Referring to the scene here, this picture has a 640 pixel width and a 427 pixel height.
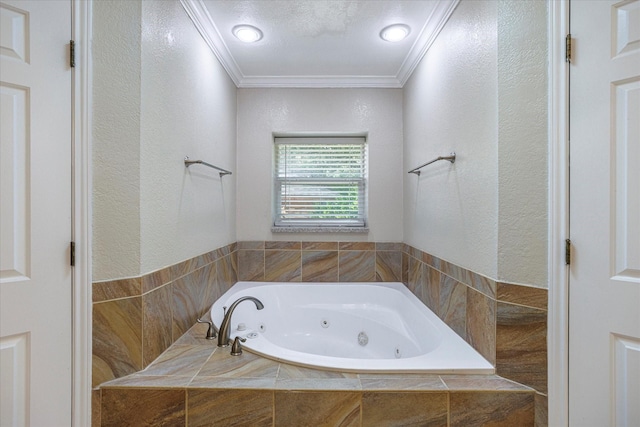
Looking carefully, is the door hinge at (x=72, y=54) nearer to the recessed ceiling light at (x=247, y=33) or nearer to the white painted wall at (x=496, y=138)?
the recessed ceiling light at (x=247, y=33)

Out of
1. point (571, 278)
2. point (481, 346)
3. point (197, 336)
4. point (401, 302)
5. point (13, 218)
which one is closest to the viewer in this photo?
point (13, 218)

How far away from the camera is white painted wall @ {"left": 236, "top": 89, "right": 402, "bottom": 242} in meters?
2.62

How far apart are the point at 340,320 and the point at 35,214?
76.8 inches

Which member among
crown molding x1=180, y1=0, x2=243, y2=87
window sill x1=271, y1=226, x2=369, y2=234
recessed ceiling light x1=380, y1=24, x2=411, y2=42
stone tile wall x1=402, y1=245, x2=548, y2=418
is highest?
recessed ceiling light x1=380, y1=24, x2=411, y2=42

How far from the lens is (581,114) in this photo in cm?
108

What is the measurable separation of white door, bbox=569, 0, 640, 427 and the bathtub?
530 mm

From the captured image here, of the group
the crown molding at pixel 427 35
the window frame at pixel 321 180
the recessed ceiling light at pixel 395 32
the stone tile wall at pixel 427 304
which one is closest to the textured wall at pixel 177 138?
the stone tile wall at pixel 427 304

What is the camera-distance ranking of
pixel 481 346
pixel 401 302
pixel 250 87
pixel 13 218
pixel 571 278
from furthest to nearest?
pixel 250 87
pixel 401 302
pixel 481 346
pixel 571 278
pixel 13 218

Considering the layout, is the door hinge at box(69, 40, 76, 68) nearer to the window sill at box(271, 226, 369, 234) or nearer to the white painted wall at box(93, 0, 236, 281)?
the white painted wall at box(93, 0, 236, 281)

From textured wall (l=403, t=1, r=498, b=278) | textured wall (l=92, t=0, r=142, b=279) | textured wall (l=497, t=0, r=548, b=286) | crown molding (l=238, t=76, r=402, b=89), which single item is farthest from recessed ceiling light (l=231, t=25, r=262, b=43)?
textured wall (l=497, t=0, r=548, b=286)

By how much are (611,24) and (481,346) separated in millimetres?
1323

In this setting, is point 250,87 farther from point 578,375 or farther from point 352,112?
point 578,375

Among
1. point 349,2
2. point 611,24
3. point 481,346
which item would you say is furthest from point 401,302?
point 349,2

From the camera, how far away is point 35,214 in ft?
3.42
